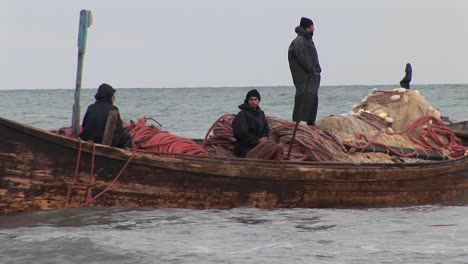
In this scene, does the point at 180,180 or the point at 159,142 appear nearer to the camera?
the point at 180,180

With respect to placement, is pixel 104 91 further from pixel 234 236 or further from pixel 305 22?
pixel 305 22

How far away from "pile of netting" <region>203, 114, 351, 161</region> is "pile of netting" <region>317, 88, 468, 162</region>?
41 centimetres

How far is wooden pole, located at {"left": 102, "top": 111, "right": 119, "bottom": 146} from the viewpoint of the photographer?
29.8ft

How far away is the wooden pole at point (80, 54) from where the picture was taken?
9289 millimetres

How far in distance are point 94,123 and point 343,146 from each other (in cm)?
319

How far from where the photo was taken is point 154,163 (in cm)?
915

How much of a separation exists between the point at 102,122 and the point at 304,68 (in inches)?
108

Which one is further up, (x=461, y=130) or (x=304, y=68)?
(x=304, y=68)

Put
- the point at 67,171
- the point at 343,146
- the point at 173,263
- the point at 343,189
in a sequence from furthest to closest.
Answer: the point at 343,146
the point at 343,189
the point at 67,171
the point at 173,263

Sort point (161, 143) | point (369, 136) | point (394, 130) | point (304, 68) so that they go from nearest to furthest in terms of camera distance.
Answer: point (161, 143), point (304, 68), point (369, 136), point (394, 130)

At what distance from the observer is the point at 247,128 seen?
33.1 ft

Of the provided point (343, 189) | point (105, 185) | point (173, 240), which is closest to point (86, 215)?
point (105, 185)

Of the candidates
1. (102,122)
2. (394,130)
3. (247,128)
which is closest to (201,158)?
(247,128)

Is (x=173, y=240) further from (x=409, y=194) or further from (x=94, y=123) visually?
(x=409, y=194)
